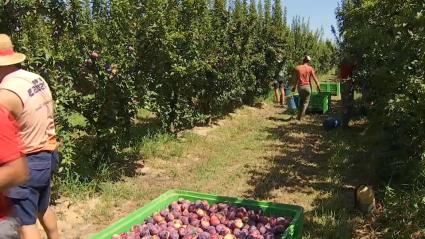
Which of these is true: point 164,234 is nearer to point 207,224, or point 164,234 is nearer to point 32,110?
point 207,224

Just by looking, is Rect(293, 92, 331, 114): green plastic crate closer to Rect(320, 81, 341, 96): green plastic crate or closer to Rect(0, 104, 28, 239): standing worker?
Rect(320, 81, 341, 96): green plastic crate


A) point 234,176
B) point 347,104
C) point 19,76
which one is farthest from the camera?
point 347,104

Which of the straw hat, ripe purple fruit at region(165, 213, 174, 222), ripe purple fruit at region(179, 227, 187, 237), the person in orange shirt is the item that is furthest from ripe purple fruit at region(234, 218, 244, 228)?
the person in orange shirt

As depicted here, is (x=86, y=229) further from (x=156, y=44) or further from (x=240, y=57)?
(x=240, y=57)

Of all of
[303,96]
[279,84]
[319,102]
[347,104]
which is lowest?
[319,102]

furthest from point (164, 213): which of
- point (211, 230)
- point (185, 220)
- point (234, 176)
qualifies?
point (234, 176)

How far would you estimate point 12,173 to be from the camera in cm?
215

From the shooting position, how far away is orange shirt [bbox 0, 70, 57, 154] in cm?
317

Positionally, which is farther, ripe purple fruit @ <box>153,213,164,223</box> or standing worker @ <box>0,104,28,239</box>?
ripe purple fruit @ <box>153,213,164,223</box>

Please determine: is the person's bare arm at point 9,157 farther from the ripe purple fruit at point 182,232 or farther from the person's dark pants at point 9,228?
the ripe purple fruit at point 182,232

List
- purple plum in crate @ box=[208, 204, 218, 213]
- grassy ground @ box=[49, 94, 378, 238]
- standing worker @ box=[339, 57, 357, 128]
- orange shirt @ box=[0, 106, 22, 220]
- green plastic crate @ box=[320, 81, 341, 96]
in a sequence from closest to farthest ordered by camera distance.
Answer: orange shirt @ box=[0, 106, 22, 220]
purple plum in crate @ box=[208, 204, 218, 213]
grassy ground @ box=[49, 94, 378, 238]
standing worker @ box=[339, 57, 357, 128]
green plastic crate @ box=[320, 81, 341, 96]

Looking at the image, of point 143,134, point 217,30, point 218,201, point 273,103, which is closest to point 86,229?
point 218,201

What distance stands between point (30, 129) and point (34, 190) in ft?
1.48

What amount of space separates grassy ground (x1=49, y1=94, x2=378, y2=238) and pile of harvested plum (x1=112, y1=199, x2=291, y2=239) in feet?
2.53
